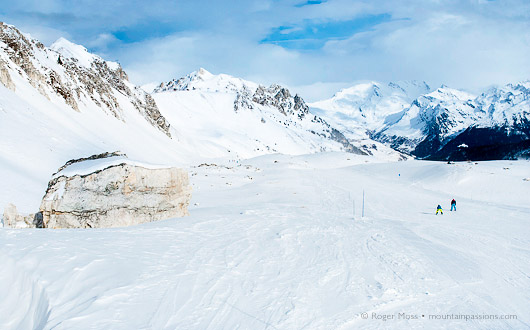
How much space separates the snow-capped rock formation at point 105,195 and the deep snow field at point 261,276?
113 cm

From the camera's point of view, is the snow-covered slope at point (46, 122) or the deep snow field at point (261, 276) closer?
the deep snow field at point (261, 276)

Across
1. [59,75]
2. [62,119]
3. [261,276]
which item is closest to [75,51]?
[59,75]

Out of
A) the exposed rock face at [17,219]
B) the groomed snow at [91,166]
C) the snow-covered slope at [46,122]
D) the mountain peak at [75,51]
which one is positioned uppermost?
the mountain peak at [75,51]

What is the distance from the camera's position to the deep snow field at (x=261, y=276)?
6.38 m

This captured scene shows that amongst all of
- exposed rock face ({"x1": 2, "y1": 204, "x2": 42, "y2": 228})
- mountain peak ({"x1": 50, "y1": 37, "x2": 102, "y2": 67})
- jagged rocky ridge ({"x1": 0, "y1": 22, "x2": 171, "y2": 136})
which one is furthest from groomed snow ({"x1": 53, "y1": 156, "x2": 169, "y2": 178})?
mountain peak ({"x1": 50, "y1": 37, "x2": 102, "y2": 67})

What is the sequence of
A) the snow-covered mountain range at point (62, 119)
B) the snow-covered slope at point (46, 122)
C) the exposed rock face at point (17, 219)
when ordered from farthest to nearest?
→ the snow-covered mountain range at point (62, 119), the snow-covered slope at point (46, 122), the exposed rock face at point (17, 219)

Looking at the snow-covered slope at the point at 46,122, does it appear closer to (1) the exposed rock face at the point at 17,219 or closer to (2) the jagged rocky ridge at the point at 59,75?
(2) the jagged rocky ridge at the point at 59,75

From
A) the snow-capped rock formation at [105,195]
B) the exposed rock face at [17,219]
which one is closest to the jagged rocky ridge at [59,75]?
the exposed rock face at [17,219]

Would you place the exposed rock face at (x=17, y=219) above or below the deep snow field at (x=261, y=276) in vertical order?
above

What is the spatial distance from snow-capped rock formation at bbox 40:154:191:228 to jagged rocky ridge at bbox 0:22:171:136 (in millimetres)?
28656

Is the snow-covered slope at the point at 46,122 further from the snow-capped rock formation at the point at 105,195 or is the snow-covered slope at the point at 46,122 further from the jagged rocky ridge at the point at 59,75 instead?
the snow-capped rock formation at the point at 105,195

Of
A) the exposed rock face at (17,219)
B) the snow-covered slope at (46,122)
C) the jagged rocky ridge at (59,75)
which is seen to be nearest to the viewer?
the exposed rock face at (17,219)

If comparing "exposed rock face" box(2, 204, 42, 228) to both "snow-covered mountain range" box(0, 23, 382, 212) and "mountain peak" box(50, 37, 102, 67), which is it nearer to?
"snow-covered mountain range" box(0, 23, 382, 212)

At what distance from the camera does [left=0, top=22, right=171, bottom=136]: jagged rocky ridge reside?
136 feet
